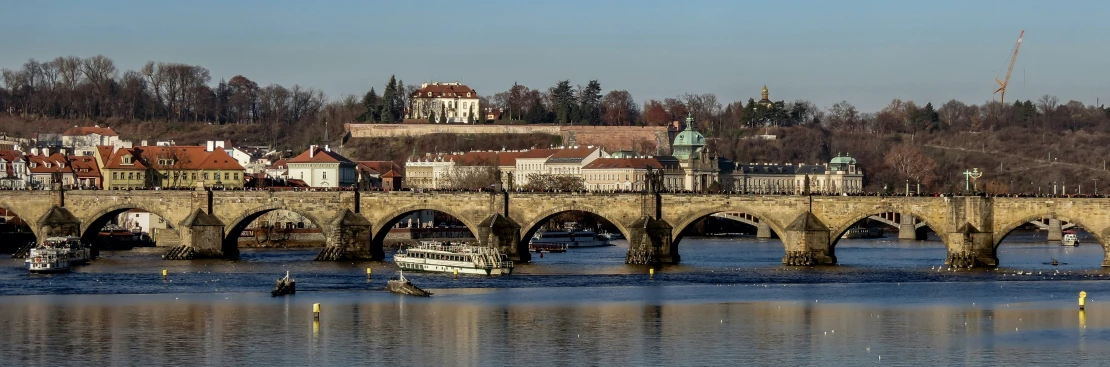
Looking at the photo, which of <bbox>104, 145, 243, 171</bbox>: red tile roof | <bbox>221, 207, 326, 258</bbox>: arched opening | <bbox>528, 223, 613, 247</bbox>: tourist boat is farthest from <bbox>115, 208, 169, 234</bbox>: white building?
<bbox>528, 223, 613, 247</bbox>: tourist boat

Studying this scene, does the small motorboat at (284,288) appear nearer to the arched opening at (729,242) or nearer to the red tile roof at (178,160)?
the arched opening at (729,242)

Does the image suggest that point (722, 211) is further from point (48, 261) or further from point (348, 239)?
point (48, 261)

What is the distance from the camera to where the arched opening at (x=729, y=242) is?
102375 millimetres

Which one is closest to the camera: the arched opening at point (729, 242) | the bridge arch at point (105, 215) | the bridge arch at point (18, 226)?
the arched opening at point (729, 242)

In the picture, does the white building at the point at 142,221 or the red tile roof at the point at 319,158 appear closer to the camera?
the white building at the point at 142,221

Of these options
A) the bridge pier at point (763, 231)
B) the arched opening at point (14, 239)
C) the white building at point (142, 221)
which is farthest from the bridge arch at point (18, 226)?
the bridge pier at point (763, 231)

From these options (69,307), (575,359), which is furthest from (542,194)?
(575,359)

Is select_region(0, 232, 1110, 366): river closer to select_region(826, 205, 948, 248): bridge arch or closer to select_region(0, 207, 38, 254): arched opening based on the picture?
select_region(826, 205, 948, 248): bridge arch

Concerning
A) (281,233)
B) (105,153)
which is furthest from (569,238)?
(105,153)

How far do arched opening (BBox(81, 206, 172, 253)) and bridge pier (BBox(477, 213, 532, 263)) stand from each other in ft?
71.0

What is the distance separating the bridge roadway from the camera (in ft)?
→ 293

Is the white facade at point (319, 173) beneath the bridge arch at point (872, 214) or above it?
above

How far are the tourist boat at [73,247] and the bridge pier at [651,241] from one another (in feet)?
96.3

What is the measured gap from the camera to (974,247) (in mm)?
89500
